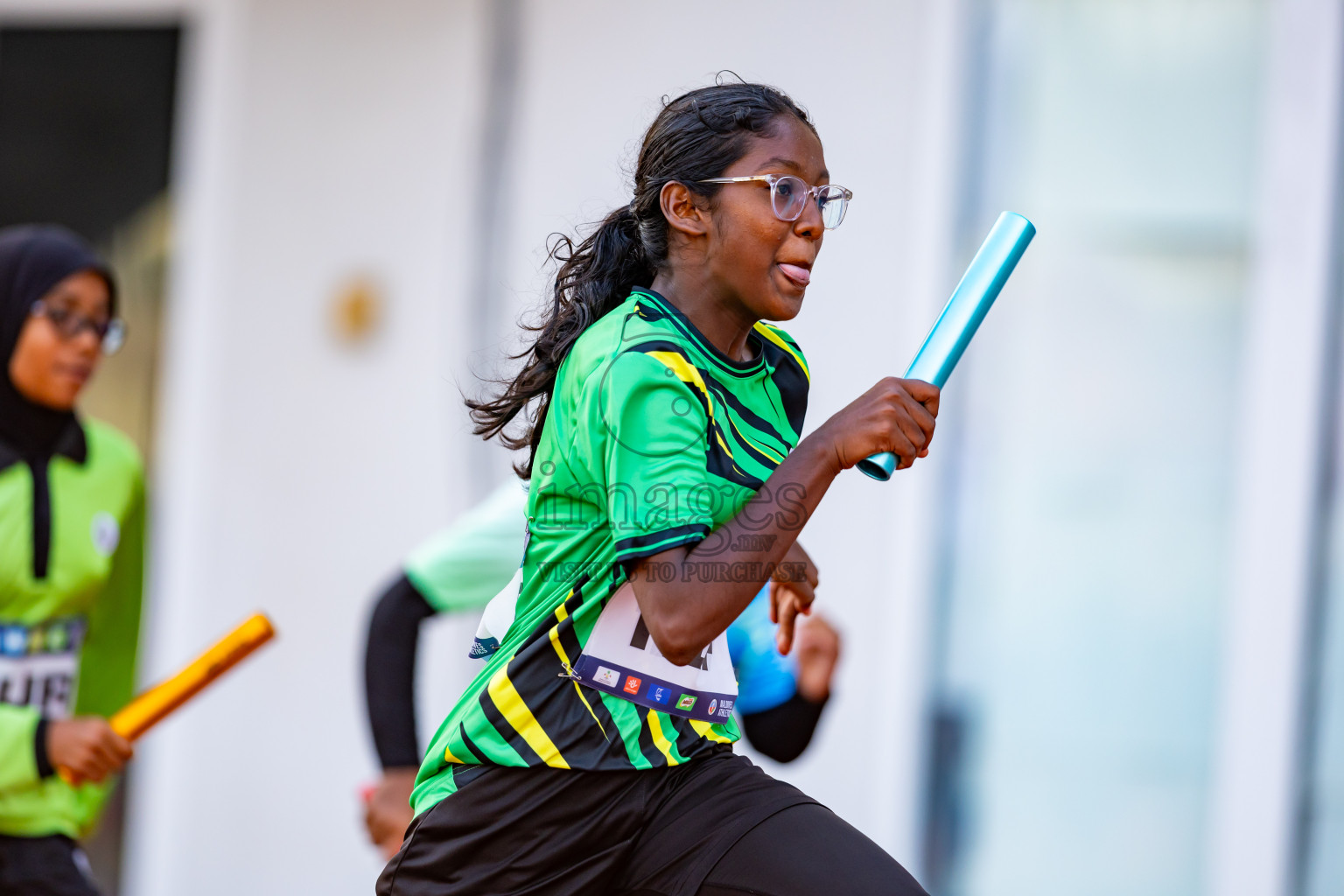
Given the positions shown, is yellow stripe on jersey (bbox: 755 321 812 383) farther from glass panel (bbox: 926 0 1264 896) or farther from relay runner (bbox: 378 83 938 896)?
glass panel (bbox: 926 0 1264 896)

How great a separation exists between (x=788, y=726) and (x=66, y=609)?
1.63m

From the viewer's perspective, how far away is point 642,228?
193cm

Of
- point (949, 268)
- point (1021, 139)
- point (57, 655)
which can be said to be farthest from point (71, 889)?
point (1021, 139)

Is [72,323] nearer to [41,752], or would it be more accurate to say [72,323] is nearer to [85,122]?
[41,752]

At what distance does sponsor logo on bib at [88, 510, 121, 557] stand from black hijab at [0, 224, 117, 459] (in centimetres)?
18

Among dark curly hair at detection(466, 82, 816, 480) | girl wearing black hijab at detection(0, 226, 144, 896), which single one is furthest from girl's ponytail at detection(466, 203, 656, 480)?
girl wearing black hijab at detection(0, 226, 144, 896)

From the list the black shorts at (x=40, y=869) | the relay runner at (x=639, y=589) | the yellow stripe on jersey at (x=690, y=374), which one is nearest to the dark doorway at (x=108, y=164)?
the black shorts at (x=40, y=869)

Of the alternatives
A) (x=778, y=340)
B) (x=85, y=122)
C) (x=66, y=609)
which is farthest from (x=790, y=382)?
(x=85, y=122)

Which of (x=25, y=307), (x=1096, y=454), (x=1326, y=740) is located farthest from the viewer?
(x=1096, y=454)

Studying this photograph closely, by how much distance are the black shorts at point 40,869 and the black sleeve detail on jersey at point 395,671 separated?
805mm

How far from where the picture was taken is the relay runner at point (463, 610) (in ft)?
8.52

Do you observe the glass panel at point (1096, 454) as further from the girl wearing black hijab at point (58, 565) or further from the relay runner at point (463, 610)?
the girl wearing black hijab at point (58, 565)

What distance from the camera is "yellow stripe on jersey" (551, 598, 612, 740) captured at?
5.81 ft

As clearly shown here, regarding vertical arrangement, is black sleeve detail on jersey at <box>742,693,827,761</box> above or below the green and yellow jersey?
below
